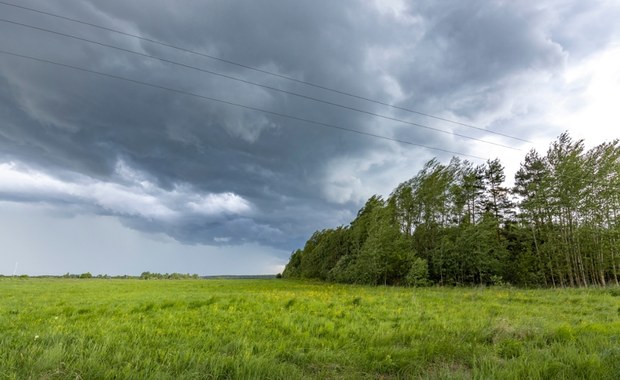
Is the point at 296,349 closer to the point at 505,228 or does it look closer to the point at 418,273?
the point at 418,273

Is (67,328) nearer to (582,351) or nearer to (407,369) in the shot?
(407,369)

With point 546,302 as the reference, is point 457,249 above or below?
above

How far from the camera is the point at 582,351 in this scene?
6.47 meters

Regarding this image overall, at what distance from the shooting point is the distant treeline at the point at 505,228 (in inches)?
1258

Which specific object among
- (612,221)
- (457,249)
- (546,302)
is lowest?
(546,302)

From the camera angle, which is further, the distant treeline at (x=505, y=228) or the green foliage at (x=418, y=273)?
the green foliage at (x=418, y=273)

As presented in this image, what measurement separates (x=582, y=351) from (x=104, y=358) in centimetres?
948

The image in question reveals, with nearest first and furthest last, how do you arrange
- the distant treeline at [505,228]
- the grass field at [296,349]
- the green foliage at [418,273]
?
the grass field at [296,349], the distant treeline at [505,228], the green foliage at [418,273]

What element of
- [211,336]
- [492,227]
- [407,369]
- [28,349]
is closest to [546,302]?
[407,369]

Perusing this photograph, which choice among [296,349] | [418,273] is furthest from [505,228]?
[296,349]

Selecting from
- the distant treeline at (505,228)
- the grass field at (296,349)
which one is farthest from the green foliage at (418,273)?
the grass field at (296,349)

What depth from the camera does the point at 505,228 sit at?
46188 millimetres

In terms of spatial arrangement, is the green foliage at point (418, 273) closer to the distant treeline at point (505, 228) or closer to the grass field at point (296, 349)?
the distant treeline at point (505, 228)

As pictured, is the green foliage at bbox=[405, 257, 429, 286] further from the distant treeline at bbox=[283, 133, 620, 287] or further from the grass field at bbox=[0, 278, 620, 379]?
the grass field at bbox=[0, 278, 620, 379]
